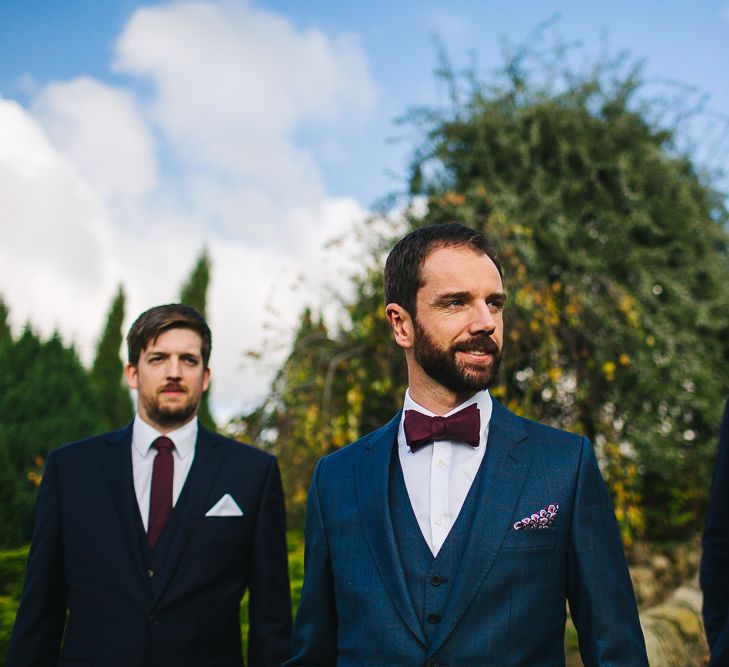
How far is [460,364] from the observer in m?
1.84

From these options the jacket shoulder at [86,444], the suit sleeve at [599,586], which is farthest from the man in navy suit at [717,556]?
the jacket shoulder at [86,444]

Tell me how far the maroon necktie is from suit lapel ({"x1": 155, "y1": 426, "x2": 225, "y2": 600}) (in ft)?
0.16

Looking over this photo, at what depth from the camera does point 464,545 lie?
1.72 meters

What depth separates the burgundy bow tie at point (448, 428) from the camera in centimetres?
185

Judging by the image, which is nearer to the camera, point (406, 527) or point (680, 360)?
point (406, 527)

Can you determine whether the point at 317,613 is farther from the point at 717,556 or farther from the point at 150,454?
the point at 717,556

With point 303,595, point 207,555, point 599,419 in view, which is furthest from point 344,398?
point 303,595

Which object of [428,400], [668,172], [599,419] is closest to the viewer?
[428,400]

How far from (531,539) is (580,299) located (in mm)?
4675

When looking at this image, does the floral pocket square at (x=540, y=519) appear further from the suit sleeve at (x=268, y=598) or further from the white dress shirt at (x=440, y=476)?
the suit sleeve at (x=268, y=598)

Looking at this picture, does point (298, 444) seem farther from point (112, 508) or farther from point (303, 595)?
point (303, 595)

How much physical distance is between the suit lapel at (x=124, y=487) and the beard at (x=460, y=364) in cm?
134

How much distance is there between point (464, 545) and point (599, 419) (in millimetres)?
4727

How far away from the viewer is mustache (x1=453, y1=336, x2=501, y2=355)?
1.83m
